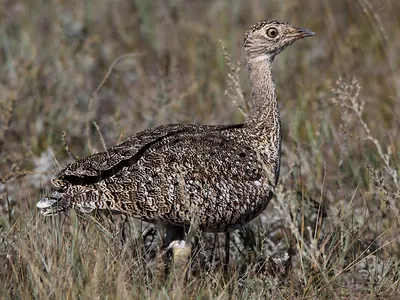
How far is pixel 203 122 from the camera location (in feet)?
23.2

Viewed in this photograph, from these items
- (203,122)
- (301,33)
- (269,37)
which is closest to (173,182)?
(269,37)

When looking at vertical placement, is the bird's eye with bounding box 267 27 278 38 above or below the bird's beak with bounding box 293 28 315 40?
above

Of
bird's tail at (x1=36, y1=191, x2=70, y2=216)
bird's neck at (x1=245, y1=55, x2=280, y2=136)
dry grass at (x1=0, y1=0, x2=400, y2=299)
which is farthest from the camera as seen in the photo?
bird's neck at (x1=245, y1=55, x2=280, y2=136)

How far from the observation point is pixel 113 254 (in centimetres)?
377

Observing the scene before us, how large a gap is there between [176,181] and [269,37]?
4.17 ft

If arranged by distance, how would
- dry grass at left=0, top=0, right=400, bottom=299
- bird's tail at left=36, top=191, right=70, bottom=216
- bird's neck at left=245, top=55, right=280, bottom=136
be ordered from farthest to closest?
bird's neck at left=245, top=55, right=280, bottom=136, bird's tail at left=36, top=191, right=70, bottom=216, dry grass at left=0, top=0, right=400, bottom=299

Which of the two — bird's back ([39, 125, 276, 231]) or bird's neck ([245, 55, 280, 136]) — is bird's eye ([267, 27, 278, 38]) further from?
bird's back ([39, 125, 276, 231])

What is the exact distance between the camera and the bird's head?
4789mm

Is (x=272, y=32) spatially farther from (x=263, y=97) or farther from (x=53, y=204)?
(x=53, y=204)

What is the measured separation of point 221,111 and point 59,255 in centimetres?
372

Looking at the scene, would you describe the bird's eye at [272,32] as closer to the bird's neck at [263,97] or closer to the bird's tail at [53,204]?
the bird's neck at [263,97]

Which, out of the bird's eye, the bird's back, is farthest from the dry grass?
the bird's eye

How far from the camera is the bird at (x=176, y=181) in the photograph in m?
3.95

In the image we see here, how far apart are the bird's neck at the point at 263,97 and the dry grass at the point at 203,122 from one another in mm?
147
